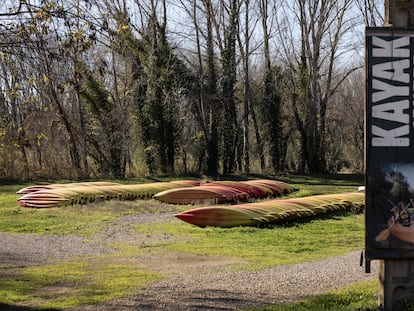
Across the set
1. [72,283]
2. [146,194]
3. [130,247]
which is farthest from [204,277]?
[146,194]

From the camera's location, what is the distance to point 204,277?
7.38 meters

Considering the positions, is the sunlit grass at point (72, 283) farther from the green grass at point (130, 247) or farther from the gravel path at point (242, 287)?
the gravel path at point (242, 287)

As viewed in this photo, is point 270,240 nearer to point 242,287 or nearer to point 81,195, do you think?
point 242,287

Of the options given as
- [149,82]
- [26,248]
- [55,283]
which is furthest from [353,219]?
[149,82]

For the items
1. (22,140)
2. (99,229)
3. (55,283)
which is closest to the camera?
(22,140)

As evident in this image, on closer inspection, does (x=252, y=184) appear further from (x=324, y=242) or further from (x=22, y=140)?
(x=22, y=140)

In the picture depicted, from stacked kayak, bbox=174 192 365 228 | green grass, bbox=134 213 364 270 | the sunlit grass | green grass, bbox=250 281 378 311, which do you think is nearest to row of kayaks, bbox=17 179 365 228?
stacked kayak, bbox=174 192 365 228

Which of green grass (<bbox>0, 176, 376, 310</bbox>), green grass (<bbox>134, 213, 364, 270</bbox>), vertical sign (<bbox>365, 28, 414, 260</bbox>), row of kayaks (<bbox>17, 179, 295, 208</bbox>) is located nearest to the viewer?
vertical sign (<bbox>365, 28, 414, 260</bbox>)

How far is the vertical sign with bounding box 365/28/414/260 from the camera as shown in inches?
199

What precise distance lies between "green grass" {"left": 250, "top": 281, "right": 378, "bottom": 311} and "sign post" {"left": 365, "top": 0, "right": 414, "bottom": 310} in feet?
0.85

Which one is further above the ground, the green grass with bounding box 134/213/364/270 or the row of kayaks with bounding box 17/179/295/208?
the row of kayaks with bounding box 17/179/295/208

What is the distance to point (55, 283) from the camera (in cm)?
723

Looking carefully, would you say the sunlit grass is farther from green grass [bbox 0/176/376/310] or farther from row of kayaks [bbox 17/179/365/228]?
row of kayaks [bbox 17/179/365/228]

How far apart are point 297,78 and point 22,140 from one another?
84.6 feet
